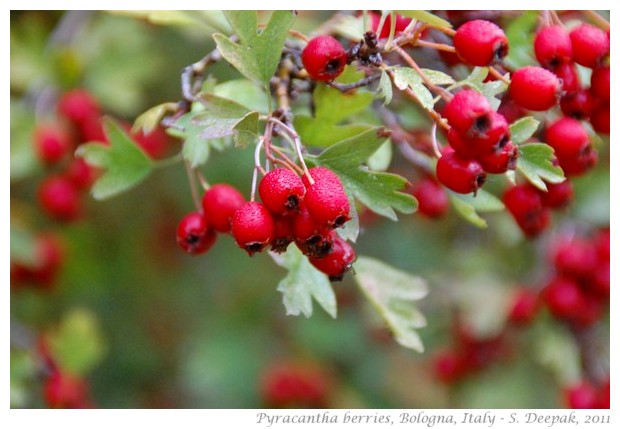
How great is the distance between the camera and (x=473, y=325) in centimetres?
233

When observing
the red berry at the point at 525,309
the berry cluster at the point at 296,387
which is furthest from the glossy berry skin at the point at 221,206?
the berry cluster at the point at 296,387

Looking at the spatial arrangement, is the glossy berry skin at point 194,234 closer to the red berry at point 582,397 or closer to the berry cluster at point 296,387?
the red berry at point 582,397

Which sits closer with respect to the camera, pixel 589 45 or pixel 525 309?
pixel 589 45

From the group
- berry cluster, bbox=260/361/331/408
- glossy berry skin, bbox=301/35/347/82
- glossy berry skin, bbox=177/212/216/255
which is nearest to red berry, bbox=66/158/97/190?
berry cluster, bbox=260/361/331/408

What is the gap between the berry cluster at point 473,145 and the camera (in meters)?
1.07

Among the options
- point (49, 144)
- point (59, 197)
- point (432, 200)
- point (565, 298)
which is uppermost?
→ point (432, 200)

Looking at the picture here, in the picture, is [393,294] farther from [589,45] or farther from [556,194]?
[589,45]

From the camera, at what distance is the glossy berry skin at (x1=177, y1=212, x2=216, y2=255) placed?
1290mm

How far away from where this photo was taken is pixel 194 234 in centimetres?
129

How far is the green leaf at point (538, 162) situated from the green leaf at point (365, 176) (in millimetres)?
177

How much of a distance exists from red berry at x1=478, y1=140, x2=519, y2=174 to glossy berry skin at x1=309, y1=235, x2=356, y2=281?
0.74 ft

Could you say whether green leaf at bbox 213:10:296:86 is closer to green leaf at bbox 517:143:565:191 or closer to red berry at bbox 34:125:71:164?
green leaf at bbox 517:143:565:191

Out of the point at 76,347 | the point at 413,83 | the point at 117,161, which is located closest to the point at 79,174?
the point at 76,347

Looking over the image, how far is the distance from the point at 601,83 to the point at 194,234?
685 mm
